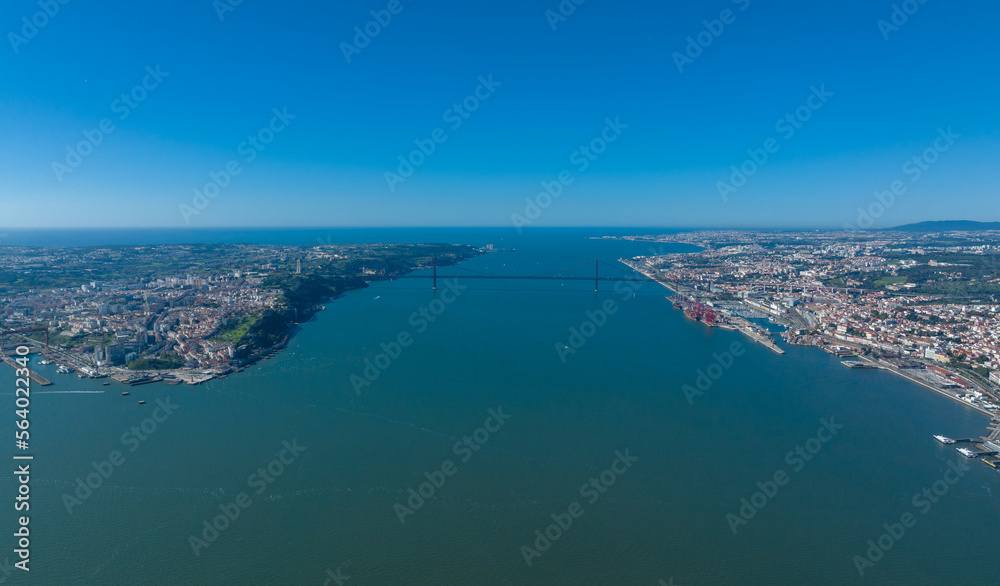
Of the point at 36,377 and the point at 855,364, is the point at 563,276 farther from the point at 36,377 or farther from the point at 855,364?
the point at 36,377

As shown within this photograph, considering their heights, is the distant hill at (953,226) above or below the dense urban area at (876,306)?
above

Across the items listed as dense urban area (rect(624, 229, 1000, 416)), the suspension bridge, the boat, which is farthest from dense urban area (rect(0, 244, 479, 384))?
dense urban area (rect(624, 229, 1000, 416))

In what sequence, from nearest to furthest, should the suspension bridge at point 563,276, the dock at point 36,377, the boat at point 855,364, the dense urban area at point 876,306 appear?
1. the dock at point 36,377
2. the dense urban area at point 876,306
3. the boat at point 855,364
4. the suspension bridge at point 563,276

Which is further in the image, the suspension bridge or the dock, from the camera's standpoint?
the suspension bridge

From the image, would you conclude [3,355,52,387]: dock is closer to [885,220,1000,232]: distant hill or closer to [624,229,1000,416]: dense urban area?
[624,229,1000,416]: dense urban area

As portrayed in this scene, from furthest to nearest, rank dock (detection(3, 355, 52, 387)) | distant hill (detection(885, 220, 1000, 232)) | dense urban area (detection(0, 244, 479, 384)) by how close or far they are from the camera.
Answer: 1. distant hill (detection(885, 220, 1000, 232))
2. dense urban area (detection(0, 244, 479, 384))
3. dock (detection(3, 355, 52, 387))

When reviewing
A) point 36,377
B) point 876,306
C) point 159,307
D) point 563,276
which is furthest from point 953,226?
point 36,377

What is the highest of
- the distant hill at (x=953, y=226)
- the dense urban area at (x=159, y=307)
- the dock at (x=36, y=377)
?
the distant hill at (x=953, y=226)

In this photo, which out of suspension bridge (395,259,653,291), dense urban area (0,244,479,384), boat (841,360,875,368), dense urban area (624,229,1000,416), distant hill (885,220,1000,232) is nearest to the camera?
dense urban area (0,244,479,384)

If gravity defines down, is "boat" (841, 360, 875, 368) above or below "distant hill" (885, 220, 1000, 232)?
below

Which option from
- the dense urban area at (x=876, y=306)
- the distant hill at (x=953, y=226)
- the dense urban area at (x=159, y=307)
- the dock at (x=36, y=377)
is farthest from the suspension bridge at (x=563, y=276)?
the distant hill at (x=953, y=226)

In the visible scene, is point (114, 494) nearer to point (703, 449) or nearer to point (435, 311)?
point (703, 449)

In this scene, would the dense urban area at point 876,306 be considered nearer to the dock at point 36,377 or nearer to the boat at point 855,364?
the boat at point 855,364

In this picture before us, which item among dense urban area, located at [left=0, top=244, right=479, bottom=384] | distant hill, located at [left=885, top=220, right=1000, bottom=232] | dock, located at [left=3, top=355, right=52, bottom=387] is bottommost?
dock, located at [left=3, top=355, right=52, bottom=387]
